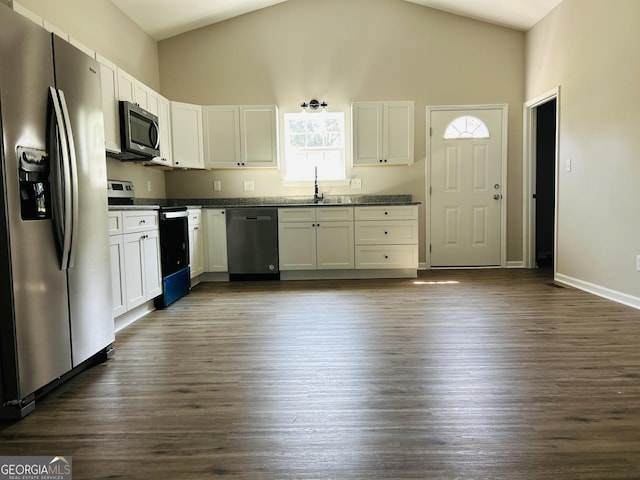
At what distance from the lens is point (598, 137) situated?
3.60m

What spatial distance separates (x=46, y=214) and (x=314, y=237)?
303cm

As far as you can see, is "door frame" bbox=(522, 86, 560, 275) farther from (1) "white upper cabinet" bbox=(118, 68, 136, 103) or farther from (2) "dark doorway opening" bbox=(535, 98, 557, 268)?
(1) "white upper cabinet" bbox=(118, 68, 136, 103)

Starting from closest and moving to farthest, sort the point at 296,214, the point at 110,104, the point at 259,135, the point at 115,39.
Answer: the point at 110,104
the point at 115,39
the point at 296,214
the point at 259,135

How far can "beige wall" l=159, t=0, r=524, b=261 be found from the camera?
5.02 metres

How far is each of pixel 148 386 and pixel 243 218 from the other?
2.80 m

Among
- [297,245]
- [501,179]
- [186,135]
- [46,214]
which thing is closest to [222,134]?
[186,135]

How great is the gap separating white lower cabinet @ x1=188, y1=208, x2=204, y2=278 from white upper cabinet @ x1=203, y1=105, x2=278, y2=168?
2.64 feet

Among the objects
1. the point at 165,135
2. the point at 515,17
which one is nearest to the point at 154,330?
the point at 165,135

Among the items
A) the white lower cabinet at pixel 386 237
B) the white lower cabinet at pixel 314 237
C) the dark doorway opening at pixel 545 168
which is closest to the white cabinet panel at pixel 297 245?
the white lower cabinet at pixel 314 237

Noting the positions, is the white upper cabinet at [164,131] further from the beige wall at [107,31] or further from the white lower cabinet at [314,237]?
the white lower cabinet at [314,237]

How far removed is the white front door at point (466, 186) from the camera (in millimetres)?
5121

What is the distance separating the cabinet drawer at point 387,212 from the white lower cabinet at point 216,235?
1.52 metres

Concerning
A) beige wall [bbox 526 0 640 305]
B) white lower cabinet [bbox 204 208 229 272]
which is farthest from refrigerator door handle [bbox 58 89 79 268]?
beige wall [bbox 526 0 640 305]

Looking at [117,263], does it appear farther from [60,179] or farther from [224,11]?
[224,11]
